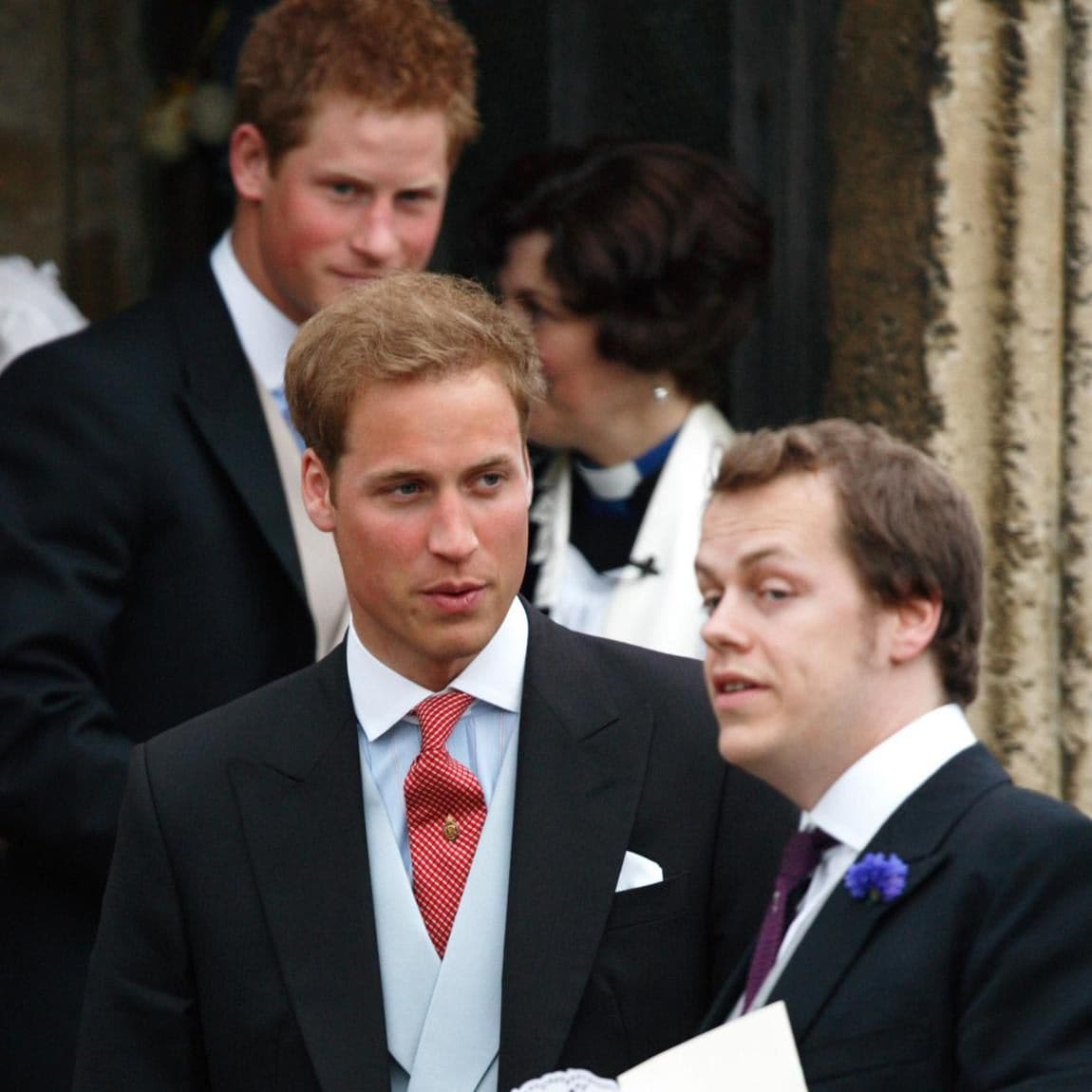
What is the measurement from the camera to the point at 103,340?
10.5 ft

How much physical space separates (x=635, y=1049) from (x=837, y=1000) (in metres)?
0.32

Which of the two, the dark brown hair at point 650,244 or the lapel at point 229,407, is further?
the dark brown hair at point 650,244

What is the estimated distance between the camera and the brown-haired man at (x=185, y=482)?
3014mm

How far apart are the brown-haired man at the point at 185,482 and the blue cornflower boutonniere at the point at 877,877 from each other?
3.87ft

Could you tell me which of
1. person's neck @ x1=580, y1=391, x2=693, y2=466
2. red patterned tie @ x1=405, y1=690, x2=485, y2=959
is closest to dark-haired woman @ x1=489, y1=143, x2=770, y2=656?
person's neck @ x1=580, y1=391, x2=693, y2=466

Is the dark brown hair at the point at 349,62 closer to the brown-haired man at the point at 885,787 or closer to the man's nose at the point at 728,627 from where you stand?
the brown-haired man at the point at 885,787

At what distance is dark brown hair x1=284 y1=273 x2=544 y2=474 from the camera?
2.34 m

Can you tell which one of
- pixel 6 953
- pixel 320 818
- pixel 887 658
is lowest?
pixel 6 953

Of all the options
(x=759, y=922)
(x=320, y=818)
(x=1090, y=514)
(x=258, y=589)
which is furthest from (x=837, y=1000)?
(x=1090, y=514)

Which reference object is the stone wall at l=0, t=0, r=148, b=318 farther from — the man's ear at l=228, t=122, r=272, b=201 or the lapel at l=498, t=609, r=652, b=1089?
the lapel at l=498, t=609, r=652, b=1089

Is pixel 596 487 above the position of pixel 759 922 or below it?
above

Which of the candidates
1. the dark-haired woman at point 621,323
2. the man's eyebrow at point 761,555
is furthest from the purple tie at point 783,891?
the dark-haired woman at point 621,323

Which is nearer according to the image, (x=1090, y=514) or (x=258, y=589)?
(x=258, y=589)

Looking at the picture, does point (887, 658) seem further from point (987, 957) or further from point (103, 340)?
point (103, 340)
